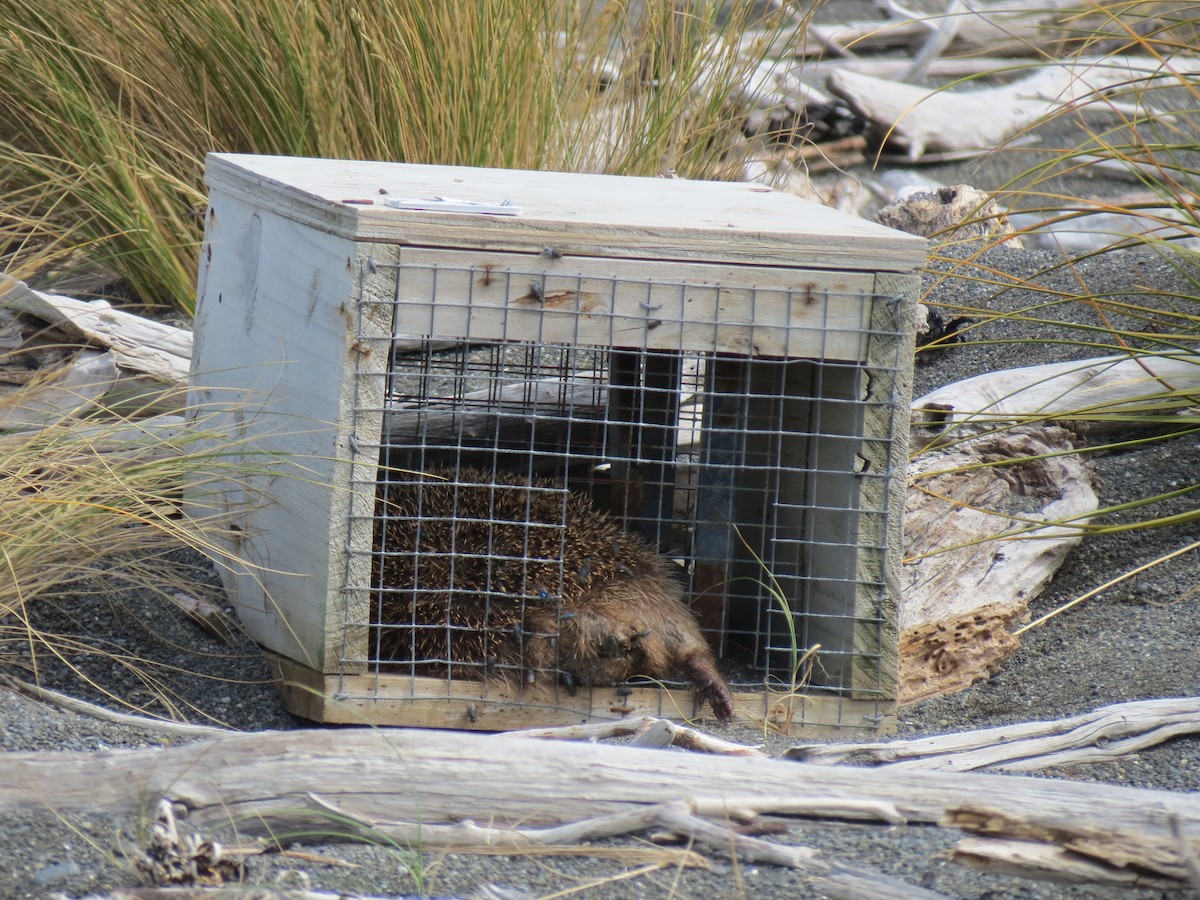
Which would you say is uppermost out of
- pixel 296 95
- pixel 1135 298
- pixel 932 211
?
pixel 296 95

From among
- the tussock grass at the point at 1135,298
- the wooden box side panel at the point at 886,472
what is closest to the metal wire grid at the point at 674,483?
the wooden box side panel at the point at 886,472

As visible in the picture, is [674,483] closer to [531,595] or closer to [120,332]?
[531,595]

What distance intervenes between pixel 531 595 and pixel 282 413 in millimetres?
865

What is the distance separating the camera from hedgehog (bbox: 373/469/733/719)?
3621 millimetres

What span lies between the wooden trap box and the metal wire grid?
11mm

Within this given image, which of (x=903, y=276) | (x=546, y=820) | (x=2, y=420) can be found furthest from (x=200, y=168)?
(x=546, y=820)

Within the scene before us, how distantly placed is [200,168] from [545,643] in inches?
144

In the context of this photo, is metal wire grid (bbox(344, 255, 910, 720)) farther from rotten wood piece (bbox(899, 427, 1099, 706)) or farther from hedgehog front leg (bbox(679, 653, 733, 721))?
rotten wood piece (bbox(899, 427, 1099, 706))

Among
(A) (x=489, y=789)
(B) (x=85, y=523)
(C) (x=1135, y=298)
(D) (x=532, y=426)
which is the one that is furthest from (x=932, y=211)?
(A) (x=489, y=789)

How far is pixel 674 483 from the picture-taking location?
408 cm

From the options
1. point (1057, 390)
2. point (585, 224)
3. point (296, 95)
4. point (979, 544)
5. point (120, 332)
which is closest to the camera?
point (585, 224)

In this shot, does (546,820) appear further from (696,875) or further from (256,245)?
(256,245)

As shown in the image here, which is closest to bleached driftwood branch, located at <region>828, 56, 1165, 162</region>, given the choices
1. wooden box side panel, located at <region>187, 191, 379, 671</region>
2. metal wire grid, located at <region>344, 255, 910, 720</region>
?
metal wire grid, located at <region>344, 255, 910, 720</region>

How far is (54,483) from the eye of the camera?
3.30 m
